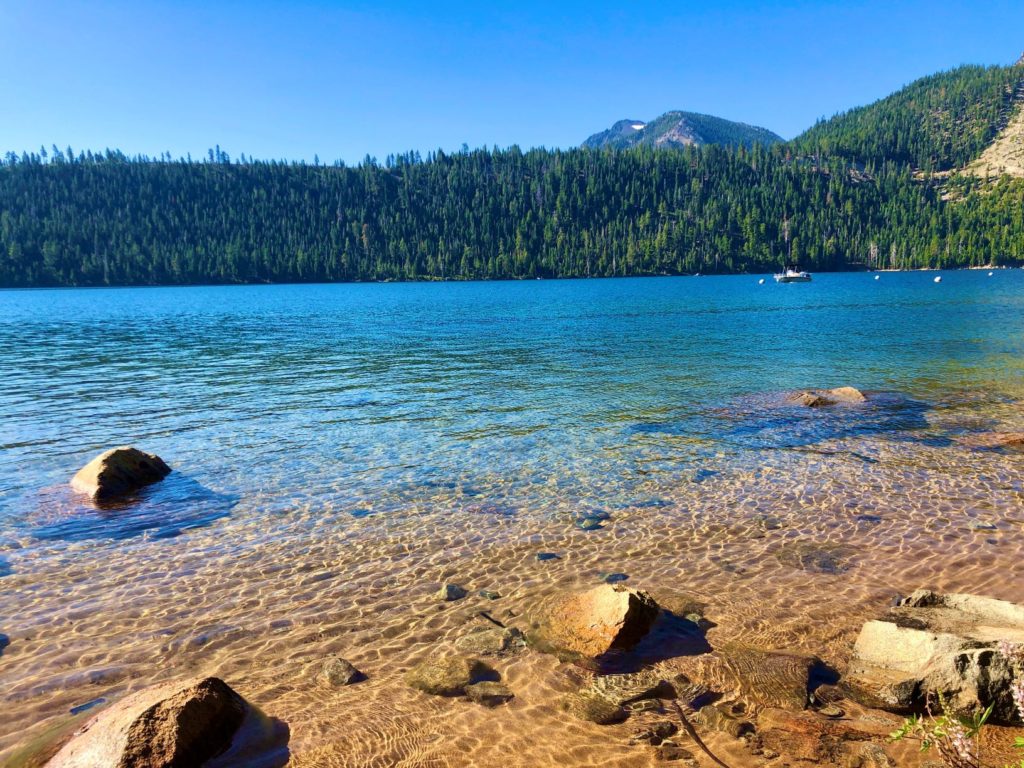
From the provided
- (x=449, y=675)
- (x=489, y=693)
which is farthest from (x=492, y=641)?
(x=489, y=693)

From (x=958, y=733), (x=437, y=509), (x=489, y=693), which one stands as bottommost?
(x=489, y=693)

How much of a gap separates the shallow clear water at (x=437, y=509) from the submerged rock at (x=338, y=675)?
32 cm

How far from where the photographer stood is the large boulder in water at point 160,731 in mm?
5141

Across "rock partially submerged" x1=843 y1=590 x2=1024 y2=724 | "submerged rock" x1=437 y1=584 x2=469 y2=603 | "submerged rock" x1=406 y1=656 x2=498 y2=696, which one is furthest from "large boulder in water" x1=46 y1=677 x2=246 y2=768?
"rock partially submerged" x1=843 y1=590 x2=1024 y2=724

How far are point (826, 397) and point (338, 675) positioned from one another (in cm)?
2099

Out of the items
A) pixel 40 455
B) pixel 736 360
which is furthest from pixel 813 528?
pixel 736 360

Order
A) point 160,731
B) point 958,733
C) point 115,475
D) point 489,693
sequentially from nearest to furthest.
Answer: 1. point 958,733
2. point 160,731
3. point 489,693
4. point 115,475

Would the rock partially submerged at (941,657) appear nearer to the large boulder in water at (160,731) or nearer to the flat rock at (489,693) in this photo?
the flat rock at (489,693)

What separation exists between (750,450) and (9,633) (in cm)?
1545

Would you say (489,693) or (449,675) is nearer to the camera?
(489,693)

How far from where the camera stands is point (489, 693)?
→ 668cm

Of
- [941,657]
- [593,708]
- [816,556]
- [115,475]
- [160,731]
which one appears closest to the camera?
[160,731]

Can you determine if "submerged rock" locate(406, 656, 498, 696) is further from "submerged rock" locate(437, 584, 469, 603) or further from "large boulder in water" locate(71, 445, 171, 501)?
"large boulder in water" locate(71, 445, 171, 501)

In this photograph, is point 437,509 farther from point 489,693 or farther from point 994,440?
point 994,440
